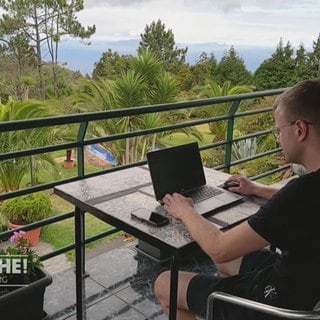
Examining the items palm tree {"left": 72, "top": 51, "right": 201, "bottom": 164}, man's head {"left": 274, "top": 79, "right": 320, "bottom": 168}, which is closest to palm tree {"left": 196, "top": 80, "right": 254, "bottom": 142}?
palm tree {"left": 72, "top": 51, "right": 201, "bottom": 164}

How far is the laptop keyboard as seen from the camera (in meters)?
1.73

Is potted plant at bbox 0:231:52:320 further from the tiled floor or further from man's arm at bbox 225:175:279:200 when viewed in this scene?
man's arm at bbox 225:175:279:200

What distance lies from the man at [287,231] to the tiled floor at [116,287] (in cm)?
79

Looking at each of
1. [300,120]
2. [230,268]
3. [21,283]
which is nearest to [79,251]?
[21,283]

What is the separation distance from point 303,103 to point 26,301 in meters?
1.42

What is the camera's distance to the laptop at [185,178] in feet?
5.40

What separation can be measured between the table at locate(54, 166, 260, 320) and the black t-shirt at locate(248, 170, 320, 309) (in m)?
0.28

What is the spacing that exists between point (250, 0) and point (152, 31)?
24.6 ft

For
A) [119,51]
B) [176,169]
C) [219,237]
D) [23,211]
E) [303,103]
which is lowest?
[23,211]

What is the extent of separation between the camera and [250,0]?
278 inches

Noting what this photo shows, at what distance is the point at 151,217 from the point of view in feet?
4.93

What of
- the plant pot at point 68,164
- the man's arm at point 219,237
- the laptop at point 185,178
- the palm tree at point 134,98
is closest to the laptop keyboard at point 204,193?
the laptop at point 185,178

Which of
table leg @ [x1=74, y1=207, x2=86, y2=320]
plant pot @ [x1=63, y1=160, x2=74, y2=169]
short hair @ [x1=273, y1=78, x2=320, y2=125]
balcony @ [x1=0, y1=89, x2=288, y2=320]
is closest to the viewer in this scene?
short hair @ [x1=273, y1=78, x2=320, y2=125]

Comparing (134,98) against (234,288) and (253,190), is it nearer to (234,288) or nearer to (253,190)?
(253,190)
